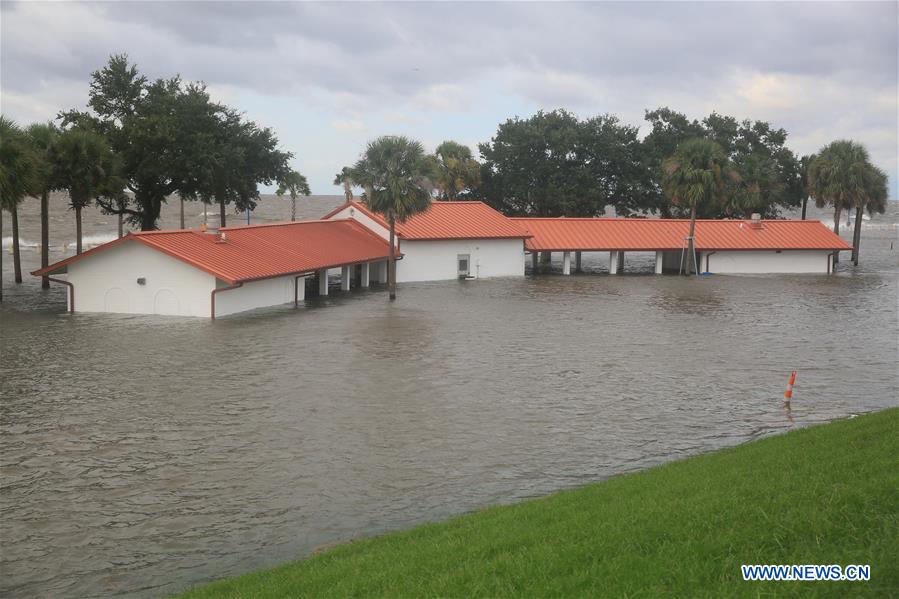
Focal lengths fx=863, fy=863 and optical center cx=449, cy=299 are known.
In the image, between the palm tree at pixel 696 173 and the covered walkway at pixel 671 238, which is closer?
the palm tree at pixel 696 173

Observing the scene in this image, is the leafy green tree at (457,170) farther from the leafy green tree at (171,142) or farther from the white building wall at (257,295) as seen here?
the white building wall at (257,295)

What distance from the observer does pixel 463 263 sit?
6156cm

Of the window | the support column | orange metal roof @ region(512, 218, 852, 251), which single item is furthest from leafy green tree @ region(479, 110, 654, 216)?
the support column

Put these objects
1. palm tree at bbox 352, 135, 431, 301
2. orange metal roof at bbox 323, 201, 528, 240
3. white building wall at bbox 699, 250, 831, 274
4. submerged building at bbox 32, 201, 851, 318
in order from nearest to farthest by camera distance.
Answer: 1. submerged building at bbox 32, 201, 851, 318
2. palm tree at bbox 352, 135, 431, 301
3. orange metal roof at bbox 323, 201, 528, 240
4. white building wall at bbox 699, 250, 831, 274

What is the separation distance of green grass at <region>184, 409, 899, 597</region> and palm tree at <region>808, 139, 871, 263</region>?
68977 millimetres

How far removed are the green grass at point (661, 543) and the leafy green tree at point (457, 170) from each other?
240 feet

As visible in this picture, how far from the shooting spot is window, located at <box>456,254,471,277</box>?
201 ft

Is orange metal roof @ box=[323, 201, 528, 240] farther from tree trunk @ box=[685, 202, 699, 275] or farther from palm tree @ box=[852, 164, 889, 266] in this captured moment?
palm tree @ box=[852, 164, 889, 266]

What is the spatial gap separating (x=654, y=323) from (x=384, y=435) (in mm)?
21753

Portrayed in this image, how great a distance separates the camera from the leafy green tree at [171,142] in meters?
57.0

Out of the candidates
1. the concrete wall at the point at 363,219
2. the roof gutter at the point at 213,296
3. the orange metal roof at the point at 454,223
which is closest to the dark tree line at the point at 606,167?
the orange metal roof at the point at 454,223

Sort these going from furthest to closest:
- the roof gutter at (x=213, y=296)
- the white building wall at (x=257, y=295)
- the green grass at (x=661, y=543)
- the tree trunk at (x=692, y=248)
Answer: the tree trunk at (x=692, y=248)
the white building wall at (x=257, y=295)
the roof gutter at (x=213, y=296)
the green grass at (x=661, y=543)

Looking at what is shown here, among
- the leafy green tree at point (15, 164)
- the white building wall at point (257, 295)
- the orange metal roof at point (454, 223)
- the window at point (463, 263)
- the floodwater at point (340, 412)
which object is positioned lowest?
the floodwater at point (340, 412)

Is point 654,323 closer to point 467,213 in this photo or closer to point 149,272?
point 149,272
